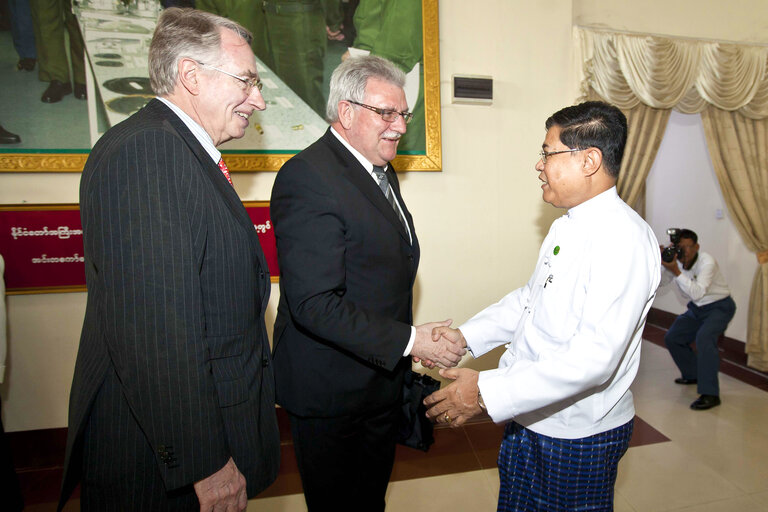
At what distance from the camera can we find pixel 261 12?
2.88 meters

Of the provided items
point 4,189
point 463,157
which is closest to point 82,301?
point 4,189

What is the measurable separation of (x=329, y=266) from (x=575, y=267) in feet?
2.58

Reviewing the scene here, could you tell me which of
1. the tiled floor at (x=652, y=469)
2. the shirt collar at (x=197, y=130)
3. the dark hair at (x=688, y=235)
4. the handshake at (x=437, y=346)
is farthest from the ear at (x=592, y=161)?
the dark hair at (x=688, y=235)

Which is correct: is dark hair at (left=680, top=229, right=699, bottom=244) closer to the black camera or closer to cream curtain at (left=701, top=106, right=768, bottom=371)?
the black camera

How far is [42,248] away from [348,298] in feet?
8.10

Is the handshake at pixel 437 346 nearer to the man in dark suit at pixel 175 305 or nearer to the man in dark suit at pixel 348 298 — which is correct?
the man in dark suit at pixel 348 298

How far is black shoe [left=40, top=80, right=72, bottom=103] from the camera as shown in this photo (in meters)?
2.69

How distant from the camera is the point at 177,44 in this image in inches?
45.2

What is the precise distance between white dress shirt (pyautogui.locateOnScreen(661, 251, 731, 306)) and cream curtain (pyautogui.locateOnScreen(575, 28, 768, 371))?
31.7 inches

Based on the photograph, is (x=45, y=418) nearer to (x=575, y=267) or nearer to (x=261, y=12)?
(x=261, y=12)

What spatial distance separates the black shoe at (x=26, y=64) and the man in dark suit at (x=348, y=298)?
90.9 inches

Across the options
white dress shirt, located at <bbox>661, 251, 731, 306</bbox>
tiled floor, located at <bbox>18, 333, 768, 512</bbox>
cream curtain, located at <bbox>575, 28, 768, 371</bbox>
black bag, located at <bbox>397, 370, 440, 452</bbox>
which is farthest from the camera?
white dress shirt, located at <bbox>661, 251, 731, 306</bbox>

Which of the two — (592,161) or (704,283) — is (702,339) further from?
(592,161)

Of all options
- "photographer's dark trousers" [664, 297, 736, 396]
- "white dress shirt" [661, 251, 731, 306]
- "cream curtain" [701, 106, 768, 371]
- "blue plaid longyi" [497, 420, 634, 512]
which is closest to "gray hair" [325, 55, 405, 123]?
"blue plaid longyi" [497, 420, 634, 512]
